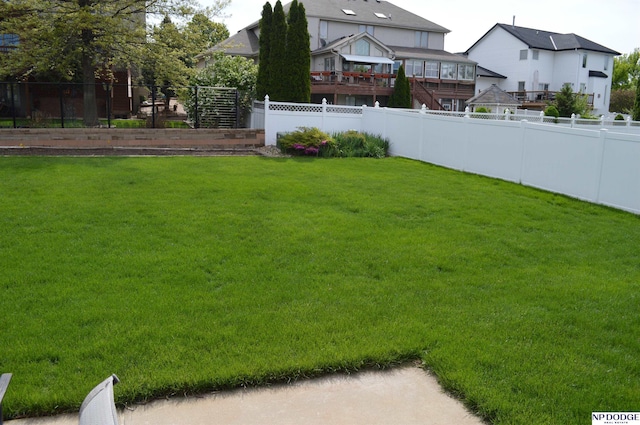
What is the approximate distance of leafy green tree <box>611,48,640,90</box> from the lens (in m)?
70.1

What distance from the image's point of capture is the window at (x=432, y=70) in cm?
4281

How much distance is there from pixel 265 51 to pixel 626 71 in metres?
66.4

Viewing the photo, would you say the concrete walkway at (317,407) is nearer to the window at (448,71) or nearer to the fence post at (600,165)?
the fence post at (600,165)

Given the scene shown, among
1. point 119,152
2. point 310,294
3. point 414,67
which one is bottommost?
point 310,294

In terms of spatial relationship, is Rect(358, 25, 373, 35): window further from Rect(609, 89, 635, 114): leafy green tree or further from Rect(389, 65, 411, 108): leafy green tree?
Rect(609, 89, 635, 114): leafy green tree

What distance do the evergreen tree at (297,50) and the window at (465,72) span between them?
27293 mm

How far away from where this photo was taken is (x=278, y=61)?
64.7ft

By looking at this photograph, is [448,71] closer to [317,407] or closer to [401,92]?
[401,92]

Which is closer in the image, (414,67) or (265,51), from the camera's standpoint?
(265,51)

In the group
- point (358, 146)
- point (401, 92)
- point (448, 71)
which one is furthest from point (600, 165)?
point (448, 71)

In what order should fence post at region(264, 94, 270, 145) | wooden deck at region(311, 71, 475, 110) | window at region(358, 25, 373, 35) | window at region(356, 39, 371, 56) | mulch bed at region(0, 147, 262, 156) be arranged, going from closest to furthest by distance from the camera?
mulch bed at region(0, 147, 262, 156) → fence post at region(264, 94, 270, 145) → wooden deck at region(311, 71, 475, 110) → window at region(356, 39, 371, 56) → window at region(358, 25, 373, 35)

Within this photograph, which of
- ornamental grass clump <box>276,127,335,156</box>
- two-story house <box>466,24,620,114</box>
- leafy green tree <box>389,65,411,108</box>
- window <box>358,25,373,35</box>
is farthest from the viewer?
two-story house <box>466,24,620,114</box>

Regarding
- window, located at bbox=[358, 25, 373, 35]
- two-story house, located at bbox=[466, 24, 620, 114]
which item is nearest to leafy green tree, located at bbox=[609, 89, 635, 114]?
two-story house, located at bbox=[466, 24, 620, 114]

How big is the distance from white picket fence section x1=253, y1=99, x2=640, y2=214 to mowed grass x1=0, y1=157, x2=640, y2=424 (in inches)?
37.6
